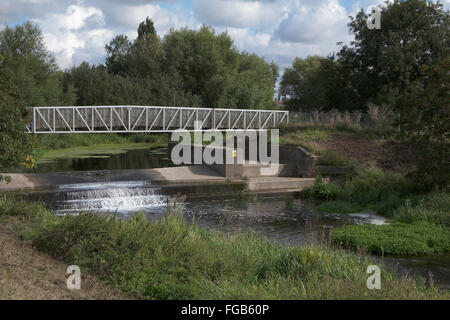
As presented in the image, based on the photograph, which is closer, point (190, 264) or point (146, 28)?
point (190, 264)

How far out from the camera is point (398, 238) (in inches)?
501

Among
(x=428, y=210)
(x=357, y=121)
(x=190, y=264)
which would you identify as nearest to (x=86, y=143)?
(x=357, y=121)

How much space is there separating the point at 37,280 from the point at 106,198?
43.6ft

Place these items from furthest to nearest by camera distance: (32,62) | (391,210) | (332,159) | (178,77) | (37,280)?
(178,77), (32,62), (332,159), (391,210), (37,280)

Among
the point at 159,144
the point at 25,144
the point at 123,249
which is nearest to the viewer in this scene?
the point at 123,249

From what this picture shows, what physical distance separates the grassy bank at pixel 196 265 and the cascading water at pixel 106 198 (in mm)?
8693

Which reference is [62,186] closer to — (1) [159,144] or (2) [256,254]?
(2) [256,254]

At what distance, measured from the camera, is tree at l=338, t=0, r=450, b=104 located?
124ft

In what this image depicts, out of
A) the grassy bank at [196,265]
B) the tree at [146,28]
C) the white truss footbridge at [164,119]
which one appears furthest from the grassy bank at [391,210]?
the tree at [146,28]

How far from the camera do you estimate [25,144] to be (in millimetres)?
13422

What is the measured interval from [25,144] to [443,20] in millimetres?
35877

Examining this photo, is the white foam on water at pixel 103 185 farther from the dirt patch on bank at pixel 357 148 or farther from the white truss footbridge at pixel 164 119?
the dirt patch on bank at pixel 357 148

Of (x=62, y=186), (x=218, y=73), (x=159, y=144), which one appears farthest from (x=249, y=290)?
(x=218, y=73)

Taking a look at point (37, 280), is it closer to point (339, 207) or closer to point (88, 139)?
point (339, 207)
